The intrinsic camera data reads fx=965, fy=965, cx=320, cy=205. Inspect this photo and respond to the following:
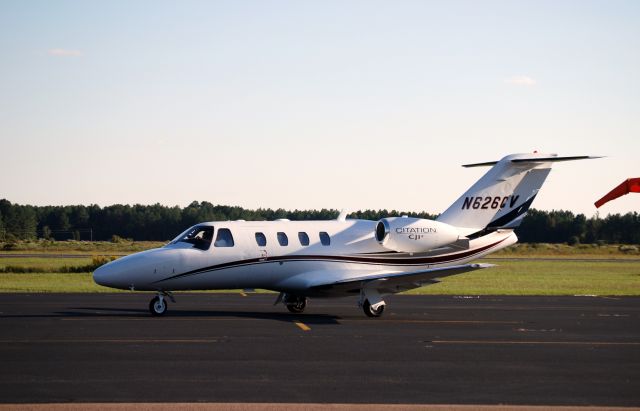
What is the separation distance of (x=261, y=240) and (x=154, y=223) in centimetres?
12004

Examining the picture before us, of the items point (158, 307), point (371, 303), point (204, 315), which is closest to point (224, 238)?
point (204, 315)

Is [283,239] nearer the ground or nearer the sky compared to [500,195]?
nearer the ground

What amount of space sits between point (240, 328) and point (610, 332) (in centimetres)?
839

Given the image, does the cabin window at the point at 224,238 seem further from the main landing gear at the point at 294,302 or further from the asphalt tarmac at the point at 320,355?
the main landing gear at the point at 294,302

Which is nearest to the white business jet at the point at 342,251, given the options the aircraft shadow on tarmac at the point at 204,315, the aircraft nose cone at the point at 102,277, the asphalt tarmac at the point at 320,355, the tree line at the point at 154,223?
the aircraft nose cone at the point at 102,277

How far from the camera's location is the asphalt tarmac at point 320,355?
42.8 feet

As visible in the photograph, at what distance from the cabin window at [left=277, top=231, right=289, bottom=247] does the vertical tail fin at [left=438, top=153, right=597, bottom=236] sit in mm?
4882

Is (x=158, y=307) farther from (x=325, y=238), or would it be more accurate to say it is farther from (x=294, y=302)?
(x=325, y=238)

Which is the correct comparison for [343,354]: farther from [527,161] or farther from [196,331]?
[527,161]

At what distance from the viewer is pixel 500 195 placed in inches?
1129

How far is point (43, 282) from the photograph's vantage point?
43625mm

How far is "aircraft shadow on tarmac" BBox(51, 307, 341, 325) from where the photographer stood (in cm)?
2525

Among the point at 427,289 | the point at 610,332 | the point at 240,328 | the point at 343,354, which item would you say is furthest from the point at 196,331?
the point at 427,289

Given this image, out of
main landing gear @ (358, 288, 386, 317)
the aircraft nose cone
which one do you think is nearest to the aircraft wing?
main landing gear @ (358, 288, 386, 317)
